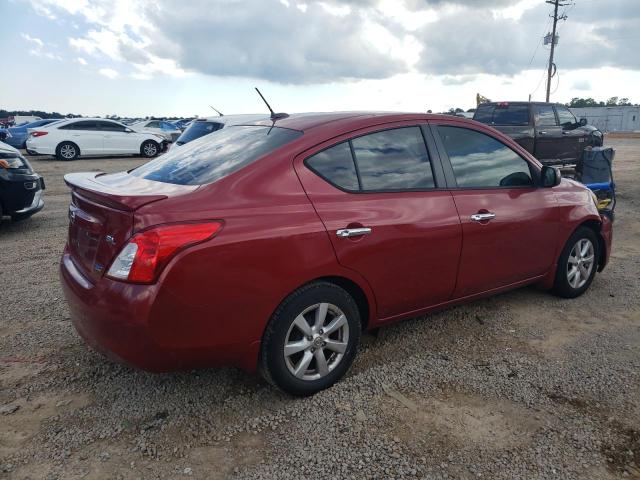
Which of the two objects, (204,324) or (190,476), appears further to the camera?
(204,324)

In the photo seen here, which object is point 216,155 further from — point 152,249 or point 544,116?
point 544,116

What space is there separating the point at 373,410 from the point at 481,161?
1954mm

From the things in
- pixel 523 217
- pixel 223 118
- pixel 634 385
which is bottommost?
pixel 634 385

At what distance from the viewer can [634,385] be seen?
10.3ft

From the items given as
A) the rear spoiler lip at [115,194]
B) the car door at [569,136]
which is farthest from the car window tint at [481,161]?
the car door at [569,136]

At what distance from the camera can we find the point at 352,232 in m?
2.95

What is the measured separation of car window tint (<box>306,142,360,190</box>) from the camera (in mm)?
2979

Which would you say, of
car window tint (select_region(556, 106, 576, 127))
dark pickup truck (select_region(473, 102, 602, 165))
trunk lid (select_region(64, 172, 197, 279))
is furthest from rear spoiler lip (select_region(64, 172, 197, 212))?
car window tint (select_region(556, 106, 576, 127))

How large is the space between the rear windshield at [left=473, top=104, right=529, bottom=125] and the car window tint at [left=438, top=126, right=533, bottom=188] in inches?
381

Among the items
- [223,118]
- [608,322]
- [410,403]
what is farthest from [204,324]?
[223,118]

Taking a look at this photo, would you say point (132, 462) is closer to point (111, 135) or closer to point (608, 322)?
point (608, 322)

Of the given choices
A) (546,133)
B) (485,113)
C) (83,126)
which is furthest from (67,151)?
(546,133)

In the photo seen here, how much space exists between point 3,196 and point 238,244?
5756mm

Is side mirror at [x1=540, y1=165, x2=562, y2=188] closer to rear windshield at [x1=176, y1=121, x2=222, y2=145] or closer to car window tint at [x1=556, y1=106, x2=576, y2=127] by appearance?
rear windshield at [x1=176, y1=121, x2=222, y2=145]
